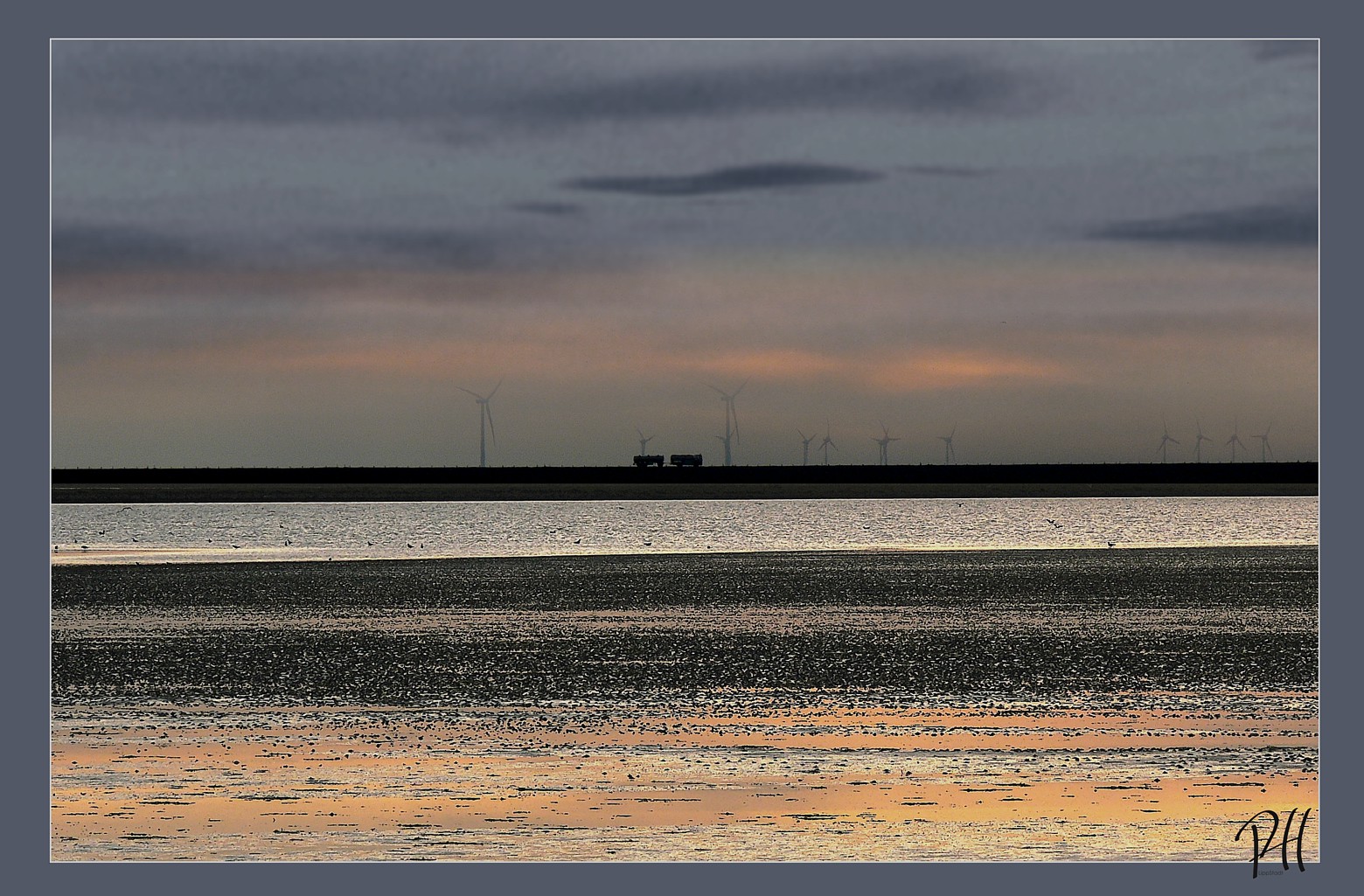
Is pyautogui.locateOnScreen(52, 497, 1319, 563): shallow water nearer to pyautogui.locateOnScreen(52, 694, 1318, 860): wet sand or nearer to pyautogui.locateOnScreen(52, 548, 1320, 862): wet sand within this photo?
pyautogui.locateOnScreen(52, 548, 1320, 862): wet sand

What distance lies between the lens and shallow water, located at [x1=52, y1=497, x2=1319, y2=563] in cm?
6881

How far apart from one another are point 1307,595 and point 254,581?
87.9ft

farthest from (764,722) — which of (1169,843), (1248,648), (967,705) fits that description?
(1248,648)

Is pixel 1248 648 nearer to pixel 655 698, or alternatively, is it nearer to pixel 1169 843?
pixel 655 698

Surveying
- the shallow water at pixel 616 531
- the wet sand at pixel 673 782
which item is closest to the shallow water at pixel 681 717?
the wet sand at pixel 673 782

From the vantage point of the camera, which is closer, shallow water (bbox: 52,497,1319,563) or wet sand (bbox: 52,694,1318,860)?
wet sand (bbox: 52,694,1318,860)

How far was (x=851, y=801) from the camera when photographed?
1803cm

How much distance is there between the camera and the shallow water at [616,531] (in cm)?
6881

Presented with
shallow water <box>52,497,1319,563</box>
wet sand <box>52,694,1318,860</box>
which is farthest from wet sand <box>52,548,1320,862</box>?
shallow water <box>52,497,1319,563</box>
